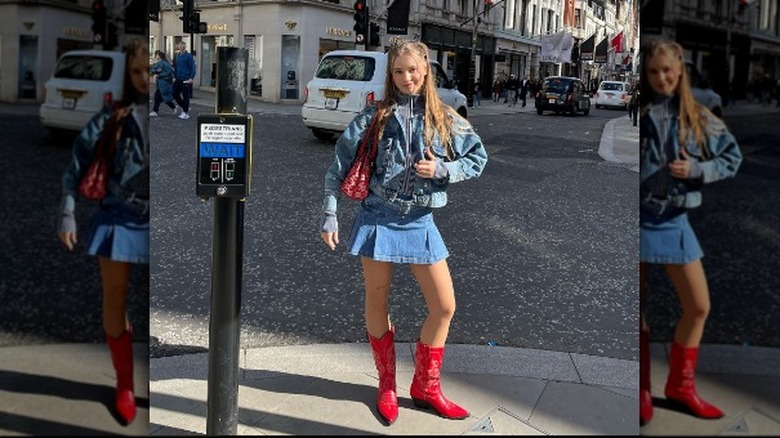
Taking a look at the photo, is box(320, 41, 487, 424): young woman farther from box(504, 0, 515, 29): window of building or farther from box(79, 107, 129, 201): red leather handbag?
box(504, 0, 515, 29): window of building

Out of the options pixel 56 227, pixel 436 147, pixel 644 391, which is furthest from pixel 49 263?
pixel 644 391

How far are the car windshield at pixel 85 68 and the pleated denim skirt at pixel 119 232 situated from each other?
343 millimetres

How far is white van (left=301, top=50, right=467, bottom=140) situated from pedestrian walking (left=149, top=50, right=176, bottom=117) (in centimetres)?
254

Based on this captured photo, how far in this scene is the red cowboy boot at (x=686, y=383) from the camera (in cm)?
212

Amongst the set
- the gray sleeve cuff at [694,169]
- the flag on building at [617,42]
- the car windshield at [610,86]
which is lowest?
the gray sleeve cuff at [694,169]

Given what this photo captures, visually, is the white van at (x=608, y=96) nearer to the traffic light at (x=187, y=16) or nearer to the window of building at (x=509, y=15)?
the window of building at (x=509, y=15)

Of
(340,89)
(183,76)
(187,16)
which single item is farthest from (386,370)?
(183,76)

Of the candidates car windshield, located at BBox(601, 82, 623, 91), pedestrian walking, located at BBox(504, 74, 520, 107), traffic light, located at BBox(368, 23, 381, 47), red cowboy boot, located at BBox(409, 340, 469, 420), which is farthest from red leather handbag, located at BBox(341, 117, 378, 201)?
car windshield, located at BBox(601, 82, 623, 91)

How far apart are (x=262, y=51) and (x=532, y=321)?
31.9 feet

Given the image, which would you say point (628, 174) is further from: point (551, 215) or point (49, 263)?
point (49, 263)

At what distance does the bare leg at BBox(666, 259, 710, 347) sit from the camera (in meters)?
2.13

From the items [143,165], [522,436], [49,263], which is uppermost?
[143,165]

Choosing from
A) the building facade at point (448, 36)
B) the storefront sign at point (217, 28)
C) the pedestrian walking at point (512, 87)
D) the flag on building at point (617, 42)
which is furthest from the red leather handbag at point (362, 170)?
the storefront sign at point (217, 28)

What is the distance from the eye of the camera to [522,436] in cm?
312
